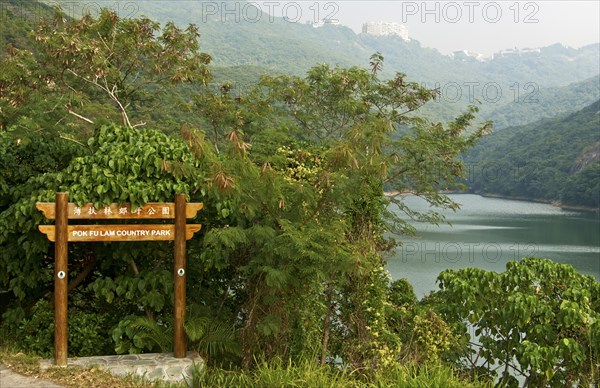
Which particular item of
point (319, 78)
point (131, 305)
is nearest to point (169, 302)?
point (131, 305)

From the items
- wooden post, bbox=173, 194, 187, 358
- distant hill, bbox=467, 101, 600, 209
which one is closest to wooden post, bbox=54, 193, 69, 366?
wooden post, bbox=173, 194, 187, 358

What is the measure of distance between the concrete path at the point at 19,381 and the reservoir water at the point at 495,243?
1457cm

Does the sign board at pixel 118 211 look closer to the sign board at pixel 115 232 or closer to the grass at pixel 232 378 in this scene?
the sign board at pixel 115 232

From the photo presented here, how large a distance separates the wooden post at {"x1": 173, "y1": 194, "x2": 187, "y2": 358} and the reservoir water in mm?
13447

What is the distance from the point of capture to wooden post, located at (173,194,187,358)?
20.0 ft

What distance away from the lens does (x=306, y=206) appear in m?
7.11

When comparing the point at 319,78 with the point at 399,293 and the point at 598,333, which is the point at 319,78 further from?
the point at 598,333

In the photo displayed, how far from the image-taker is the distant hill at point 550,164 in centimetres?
6488

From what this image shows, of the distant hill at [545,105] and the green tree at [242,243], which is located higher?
the distant hill at [545,105]

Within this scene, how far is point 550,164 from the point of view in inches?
3017

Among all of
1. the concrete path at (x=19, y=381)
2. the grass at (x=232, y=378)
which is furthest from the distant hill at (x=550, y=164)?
the concrete path at (x=19, y=381)

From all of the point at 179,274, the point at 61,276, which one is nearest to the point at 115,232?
the point at 61,276

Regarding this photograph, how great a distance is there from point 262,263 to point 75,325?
7.04ft

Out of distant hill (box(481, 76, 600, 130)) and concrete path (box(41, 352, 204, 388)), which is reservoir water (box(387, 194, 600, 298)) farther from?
distant hill (box(481, 76, 600, 130))
